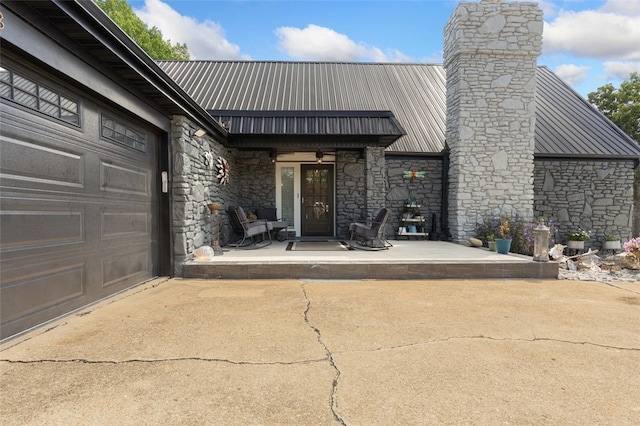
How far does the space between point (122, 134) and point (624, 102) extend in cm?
2266

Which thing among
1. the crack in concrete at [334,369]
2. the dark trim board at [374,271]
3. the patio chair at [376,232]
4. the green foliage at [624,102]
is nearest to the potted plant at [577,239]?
the dark trim board at [374,271]

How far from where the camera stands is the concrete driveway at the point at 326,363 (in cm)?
175

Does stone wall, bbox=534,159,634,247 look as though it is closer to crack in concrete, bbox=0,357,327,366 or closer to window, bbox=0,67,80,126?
crack in concrete, bbox=0,357,327,366

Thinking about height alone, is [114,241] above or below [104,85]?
below

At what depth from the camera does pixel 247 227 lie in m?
Answer: 6.65

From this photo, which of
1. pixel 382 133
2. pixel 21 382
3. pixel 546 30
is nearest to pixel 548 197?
pixel 546 30

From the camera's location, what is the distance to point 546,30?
776 cm

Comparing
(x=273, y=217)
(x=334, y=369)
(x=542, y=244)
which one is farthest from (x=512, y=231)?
(x=334, y=369)

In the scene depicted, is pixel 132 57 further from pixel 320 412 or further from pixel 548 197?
pixel 548 197

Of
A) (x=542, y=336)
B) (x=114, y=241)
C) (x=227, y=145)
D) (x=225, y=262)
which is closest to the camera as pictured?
(x=542, y=336)

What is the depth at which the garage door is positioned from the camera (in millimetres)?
2459

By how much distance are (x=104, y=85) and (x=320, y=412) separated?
360 centimetres

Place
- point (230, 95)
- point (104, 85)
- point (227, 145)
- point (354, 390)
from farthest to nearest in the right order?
point (230, 95) → point (227, 145) → point (104, 85) → point (354, 390)

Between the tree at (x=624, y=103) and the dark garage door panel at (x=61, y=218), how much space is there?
64.3 feet
